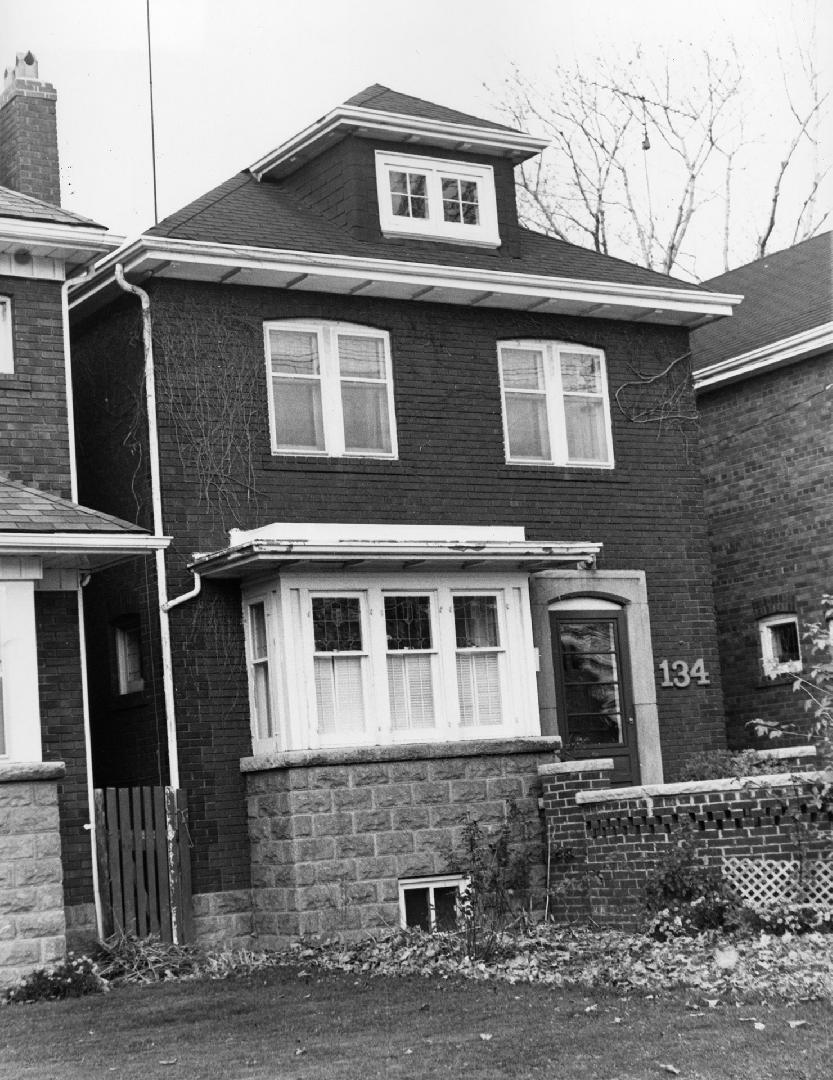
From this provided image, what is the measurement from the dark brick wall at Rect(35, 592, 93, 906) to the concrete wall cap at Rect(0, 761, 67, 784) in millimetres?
838

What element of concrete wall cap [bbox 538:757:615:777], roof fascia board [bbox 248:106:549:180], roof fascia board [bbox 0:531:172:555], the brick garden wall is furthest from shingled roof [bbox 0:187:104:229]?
the brick garden wall

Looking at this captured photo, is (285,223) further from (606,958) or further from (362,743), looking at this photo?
(606,958)

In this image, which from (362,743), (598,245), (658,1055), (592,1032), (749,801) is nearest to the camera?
(658,1055)

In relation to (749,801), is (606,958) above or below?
below

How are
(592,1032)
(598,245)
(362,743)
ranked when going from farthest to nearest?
(598,245) < (362,743) < (592,1032)

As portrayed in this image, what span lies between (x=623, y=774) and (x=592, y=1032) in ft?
27.9

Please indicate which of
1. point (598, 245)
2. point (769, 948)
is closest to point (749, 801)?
point (769, 948)

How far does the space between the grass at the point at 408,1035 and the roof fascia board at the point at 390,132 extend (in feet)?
31.2

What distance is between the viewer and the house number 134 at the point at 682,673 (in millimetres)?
19312

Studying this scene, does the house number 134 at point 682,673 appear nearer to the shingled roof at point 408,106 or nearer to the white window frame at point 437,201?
the white window frame at point 437,201

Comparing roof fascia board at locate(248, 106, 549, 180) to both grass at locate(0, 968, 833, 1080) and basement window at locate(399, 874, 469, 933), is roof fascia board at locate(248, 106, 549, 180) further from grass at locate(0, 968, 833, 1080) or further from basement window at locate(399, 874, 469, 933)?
grass at locate(0, 968, 833, 1080)

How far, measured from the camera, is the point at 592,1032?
10.4 meters

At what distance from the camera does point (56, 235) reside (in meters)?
16.2

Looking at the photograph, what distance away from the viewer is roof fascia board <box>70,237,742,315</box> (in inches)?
661
